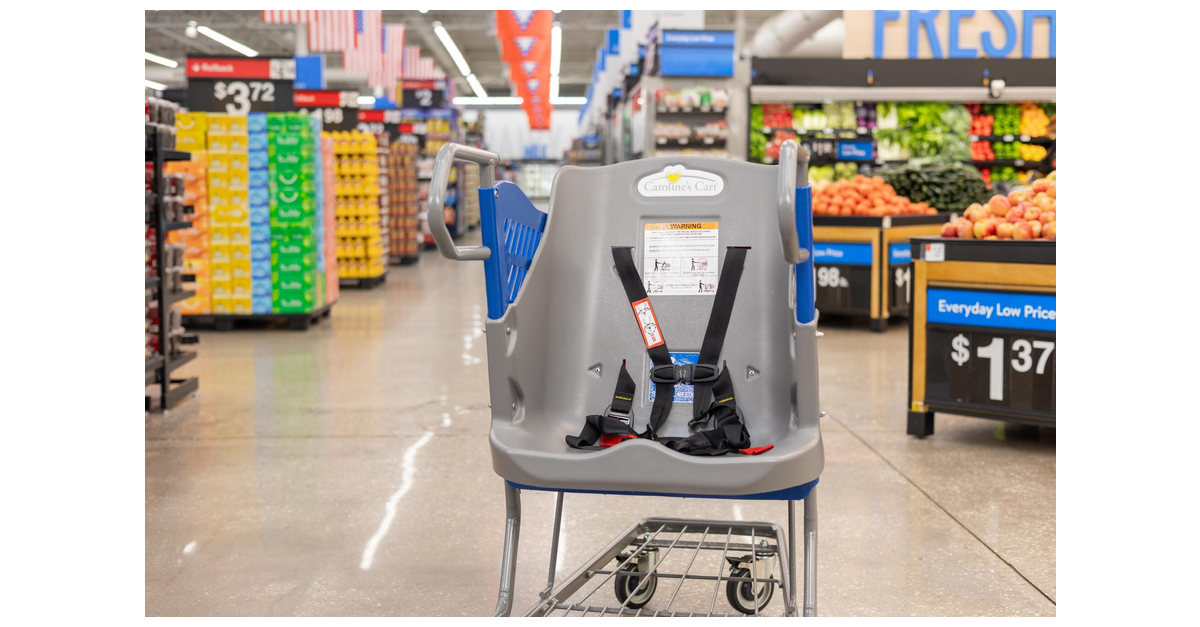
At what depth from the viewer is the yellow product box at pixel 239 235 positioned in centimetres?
773

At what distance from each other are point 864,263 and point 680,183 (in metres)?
5.46

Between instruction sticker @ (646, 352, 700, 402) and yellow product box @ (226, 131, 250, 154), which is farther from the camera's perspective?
yellow product box @ (226, 131, 250, 154)

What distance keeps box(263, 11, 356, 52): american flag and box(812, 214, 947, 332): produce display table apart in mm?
9780

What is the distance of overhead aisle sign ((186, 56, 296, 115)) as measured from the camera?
841 centimetres

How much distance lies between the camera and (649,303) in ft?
7.64

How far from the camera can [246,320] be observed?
825cm

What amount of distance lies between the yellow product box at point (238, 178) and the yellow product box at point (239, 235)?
0.30 meters

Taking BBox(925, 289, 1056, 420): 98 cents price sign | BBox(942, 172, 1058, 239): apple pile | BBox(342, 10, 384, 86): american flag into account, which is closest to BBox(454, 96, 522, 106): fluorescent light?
BBox(342, 10, 384, 86): american flag

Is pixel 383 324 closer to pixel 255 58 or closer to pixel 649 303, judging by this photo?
pixel 255 58

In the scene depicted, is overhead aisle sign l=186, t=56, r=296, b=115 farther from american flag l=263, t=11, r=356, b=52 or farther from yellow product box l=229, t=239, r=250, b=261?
american flag l=263, t=11, r=356, b=52

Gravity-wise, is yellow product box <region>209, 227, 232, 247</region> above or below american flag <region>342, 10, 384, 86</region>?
below

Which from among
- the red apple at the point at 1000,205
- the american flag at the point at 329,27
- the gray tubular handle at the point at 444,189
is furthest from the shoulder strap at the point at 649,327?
the american flag at the point at 329,27

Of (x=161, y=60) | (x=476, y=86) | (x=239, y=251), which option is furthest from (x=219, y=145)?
(x=476, y=86)

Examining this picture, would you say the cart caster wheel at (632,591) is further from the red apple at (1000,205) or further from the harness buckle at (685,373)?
the red apple at (1000,205)
